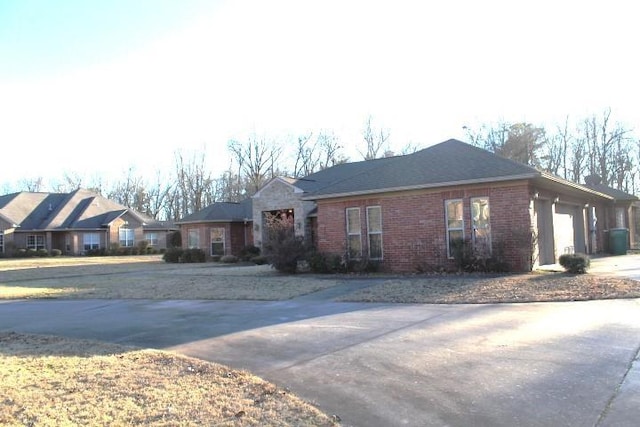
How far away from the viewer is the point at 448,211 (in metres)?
18.3

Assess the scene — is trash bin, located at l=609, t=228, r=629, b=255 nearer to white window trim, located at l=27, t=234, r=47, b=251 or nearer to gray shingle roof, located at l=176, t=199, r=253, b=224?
gray shingle roof, located at l=176, t=199, r=253, b=224

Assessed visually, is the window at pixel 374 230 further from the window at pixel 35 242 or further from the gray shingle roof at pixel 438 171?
the window at pixel 35 242

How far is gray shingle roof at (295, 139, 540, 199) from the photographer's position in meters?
17.2

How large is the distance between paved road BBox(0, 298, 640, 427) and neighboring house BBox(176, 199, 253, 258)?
875 inches

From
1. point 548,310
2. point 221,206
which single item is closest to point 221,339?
point 548,310

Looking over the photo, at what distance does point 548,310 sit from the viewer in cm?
1048

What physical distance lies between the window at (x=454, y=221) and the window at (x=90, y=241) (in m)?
41.2

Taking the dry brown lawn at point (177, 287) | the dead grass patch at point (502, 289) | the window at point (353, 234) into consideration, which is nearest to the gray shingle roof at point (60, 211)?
the dry brown lawn at point (177, 287)

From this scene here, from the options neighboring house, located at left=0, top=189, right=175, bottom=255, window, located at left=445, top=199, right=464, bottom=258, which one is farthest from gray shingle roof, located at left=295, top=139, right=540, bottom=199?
neighboring house, located at left=0, top=189, right=175, bottom=255

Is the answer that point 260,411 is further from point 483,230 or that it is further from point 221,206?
point 221,206

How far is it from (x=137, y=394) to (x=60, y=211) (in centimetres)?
5102

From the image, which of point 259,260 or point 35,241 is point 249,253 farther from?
point 35,241

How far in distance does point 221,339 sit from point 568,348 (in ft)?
16.9

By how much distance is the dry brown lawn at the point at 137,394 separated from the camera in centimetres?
500
